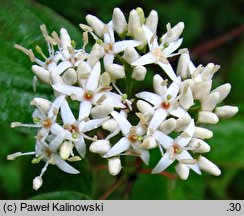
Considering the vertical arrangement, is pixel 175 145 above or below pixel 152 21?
below

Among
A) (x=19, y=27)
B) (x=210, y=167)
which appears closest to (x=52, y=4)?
(x=19, y=27)

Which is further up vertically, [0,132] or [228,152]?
[0,132]

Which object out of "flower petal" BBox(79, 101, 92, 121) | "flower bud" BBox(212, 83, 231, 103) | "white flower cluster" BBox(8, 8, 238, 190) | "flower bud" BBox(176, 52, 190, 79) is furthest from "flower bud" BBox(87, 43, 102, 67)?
"flower bud" BBox(212, 83, 231, 103)

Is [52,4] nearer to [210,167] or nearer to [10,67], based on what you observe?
[10,67]

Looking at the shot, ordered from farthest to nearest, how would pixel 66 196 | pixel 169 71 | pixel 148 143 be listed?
pixel 66 196, pixel 169 71, pixel 148 143

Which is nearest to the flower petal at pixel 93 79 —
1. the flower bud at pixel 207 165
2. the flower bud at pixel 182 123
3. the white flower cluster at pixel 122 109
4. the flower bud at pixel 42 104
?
the white flower cluster at pixel 122 109

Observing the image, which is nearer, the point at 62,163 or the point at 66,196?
the point at 62,163

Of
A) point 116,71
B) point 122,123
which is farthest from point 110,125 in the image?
point 116,71

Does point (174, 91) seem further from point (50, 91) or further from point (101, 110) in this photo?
point (50, 91)
